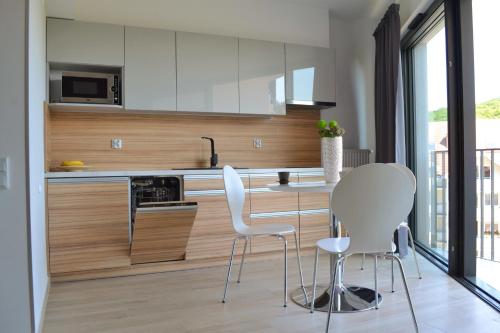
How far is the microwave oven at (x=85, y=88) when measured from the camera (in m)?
3.46

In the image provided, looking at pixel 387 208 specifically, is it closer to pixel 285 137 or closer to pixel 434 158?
pixel 434 158

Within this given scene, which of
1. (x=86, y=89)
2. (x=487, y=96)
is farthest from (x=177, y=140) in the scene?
(x=487, y=96)

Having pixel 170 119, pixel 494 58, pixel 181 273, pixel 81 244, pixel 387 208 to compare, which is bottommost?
pixel 181 273

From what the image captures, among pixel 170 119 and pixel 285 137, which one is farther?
pixel 285 137

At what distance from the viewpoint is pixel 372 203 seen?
193 centimetres

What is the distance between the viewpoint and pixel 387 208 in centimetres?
193

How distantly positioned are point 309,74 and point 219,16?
3.69 ft

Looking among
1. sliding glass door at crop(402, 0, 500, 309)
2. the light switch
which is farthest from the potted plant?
the light switch

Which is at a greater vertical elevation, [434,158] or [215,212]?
[434,158]

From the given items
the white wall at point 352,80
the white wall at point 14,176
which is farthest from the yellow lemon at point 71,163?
the white wall at point 352,80

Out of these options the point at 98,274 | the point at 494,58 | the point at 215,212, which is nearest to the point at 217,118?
the point at 215,212

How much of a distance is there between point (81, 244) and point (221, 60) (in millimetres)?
2117

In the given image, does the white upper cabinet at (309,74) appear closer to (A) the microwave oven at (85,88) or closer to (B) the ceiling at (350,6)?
(B) the ceiling at (350,6)

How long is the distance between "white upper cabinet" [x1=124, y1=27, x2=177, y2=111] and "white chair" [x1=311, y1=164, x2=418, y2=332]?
2.25 m
